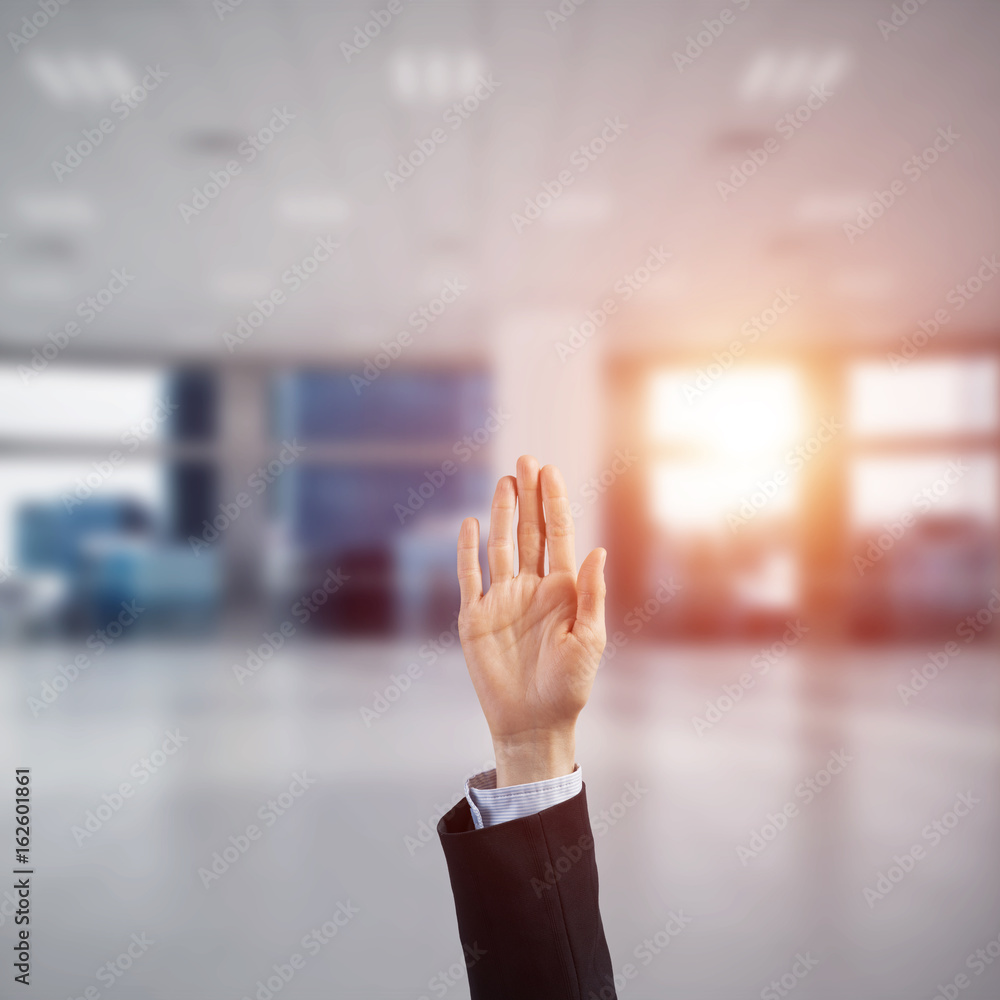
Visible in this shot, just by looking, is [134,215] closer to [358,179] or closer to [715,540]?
[358,179]

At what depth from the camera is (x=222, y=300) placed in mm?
2693

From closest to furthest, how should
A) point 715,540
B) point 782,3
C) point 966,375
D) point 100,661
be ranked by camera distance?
point 782,3 → point 966,375 → point 715,540 → point 100,661

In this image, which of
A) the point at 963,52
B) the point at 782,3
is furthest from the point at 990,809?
the point at 782,3

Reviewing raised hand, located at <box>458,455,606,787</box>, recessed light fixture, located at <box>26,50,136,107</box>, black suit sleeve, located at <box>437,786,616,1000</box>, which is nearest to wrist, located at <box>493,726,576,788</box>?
raised hand, located at <box>458,455,606,787</box>

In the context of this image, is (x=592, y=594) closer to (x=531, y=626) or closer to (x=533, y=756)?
(x=531, y=626)

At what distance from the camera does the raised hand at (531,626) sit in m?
0.76

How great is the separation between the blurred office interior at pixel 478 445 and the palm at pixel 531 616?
1.46 m

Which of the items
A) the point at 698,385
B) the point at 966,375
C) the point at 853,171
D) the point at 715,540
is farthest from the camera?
the point at 715,540

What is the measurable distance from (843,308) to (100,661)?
4.06 meters

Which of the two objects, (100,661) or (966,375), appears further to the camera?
(100,661)

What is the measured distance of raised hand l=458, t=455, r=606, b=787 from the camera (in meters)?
0.76

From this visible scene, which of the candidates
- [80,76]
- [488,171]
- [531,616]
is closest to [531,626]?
[531,616]

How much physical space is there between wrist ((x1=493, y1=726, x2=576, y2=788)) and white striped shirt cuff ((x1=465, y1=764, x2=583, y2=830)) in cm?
4

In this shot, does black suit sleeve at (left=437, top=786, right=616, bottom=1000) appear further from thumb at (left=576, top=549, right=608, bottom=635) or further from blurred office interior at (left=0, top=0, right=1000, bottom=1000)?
blurred office interior at (left=0, top=0, right=1000, bottom=1000)
